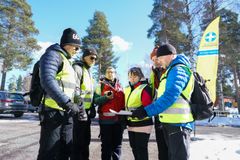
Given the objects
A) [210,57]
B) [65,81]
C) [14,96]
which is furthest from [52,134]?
[14,96]

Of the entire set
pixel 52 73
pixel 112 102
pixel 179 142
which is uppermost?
pixel 52 73

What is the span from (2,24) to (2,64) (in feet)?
15.9

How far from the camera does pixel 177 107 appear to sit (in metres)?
2.71

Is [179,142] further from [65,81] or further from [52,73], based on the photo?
[52,73]

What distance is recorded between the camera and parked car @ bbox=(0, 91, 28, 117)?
14.4m

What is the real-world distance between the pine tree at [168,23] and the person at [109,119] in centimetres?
1733

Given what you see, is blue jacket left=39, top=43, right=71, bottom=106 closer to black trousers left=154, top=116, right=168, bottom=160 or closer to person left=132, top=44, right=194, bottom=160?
person left=132, top=44, right=194, bottom=160

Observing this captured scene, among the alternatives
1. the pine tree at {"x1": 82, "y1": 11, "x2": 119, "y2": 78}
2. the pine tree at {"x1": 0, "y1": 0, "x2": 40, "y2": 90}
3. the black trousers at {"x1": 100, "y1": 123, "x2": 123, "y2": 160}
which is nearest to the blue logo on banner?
the black trousers at {"x1": 100, "y1": 123, "x2": 123, "y2": 160}

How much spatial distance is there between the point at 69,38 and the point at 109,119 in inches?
63.2

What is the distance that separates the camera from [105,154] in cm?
408

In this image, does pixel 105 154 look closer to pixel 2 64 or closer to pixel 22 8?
pixel 2 64

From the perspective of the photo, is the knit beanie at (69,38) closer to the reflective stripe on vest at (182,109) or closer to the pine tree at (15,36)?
the reflective stripe on vest at (182,109)

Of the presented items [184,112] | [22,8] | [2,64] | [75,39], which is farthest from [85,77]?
[22,8]

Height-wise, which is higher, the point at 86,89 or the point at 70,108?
the point at 86,89
